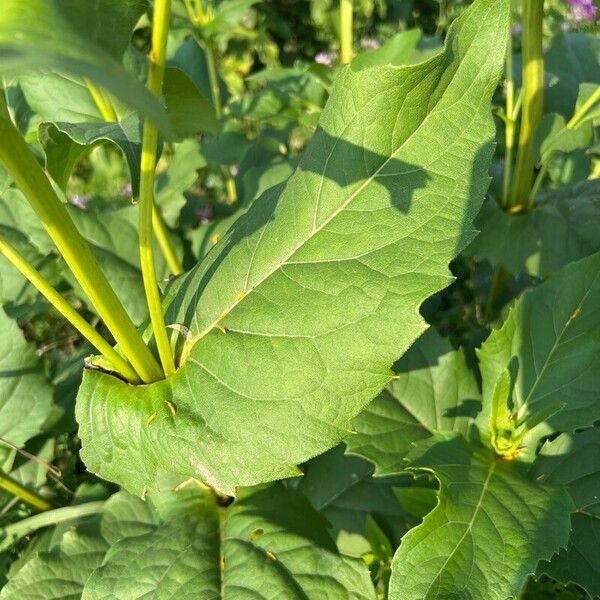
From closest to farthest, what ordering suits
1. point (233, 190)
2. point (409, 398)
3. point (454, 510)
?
1. point (454, 510)
2. point (409, 398)
3. point (233, 190)

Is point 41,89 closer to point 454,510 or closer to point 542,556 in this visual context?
point 454,510

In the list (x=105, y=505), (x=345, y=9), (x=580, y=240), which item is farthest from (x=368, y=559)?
(x=345, y=9)

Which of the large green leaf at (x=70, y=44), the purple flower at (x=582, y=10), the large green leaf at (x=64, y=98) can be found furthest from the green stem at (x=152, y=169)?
the purple flower at (x=582, y=10)

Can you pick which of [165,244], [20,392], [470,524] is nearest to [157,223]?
[165,244]

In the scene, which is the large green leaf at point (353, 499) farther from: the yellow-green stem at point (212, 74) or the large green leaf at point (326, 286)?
the yellow-green stem at point (212, 74)

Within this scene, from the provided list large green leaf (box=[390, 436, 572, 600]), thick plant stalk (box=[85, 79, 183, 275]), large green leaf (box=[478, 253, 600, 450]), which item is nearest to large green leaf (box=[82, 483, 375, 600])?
large green leaf (box=[390, 436, 572, 600])

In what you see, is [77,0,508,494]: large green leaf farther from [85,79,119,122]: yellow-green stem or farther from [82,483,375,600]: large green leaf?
[85,79,119,122]: yellow-green stem
